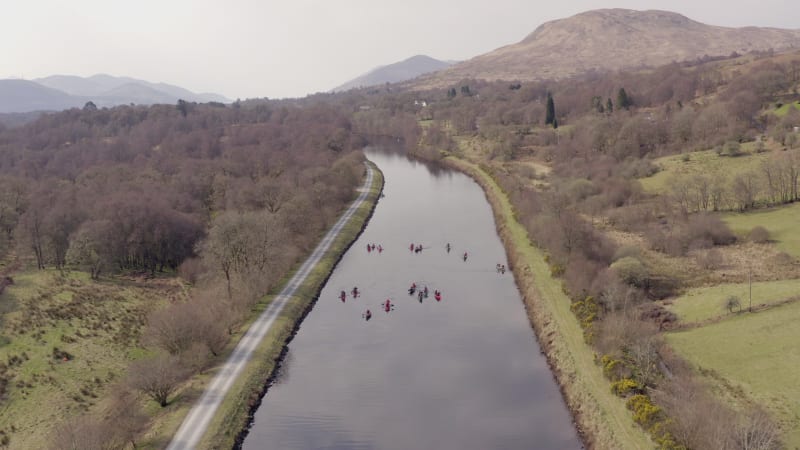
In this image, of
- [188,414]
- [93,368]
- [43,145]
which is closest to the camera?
[188,414]

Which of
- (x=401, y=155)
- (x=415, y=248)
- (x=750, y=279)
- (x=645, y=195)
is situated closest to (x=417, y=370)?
(x=750, y=279)

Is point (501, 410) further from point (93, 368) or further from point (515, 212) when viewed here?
point (515, 212)

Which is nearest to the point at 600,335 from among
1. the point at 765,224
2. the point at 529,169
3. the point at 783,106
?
the point at 765,224

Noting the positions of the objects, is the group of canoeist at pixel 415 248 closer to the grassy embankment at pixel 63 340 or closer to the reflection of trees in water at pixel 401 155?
the grassy embankment at pixel 63 340

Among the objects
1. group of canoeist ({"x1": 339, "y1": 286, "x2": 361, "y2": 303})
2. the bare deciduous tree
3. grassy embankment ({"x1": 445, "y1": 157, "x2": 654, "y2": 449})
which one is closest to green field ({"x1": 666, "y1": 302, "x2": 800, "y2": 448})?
grassy embankment ({"x1": 445, "y1": 157, "x2": 654, "y2": 449})

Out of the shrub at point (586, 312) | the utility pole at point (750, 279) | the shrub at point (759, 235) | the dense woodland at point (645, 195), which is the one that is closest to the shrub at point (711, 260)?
the dense woodland at point (645, 195)
